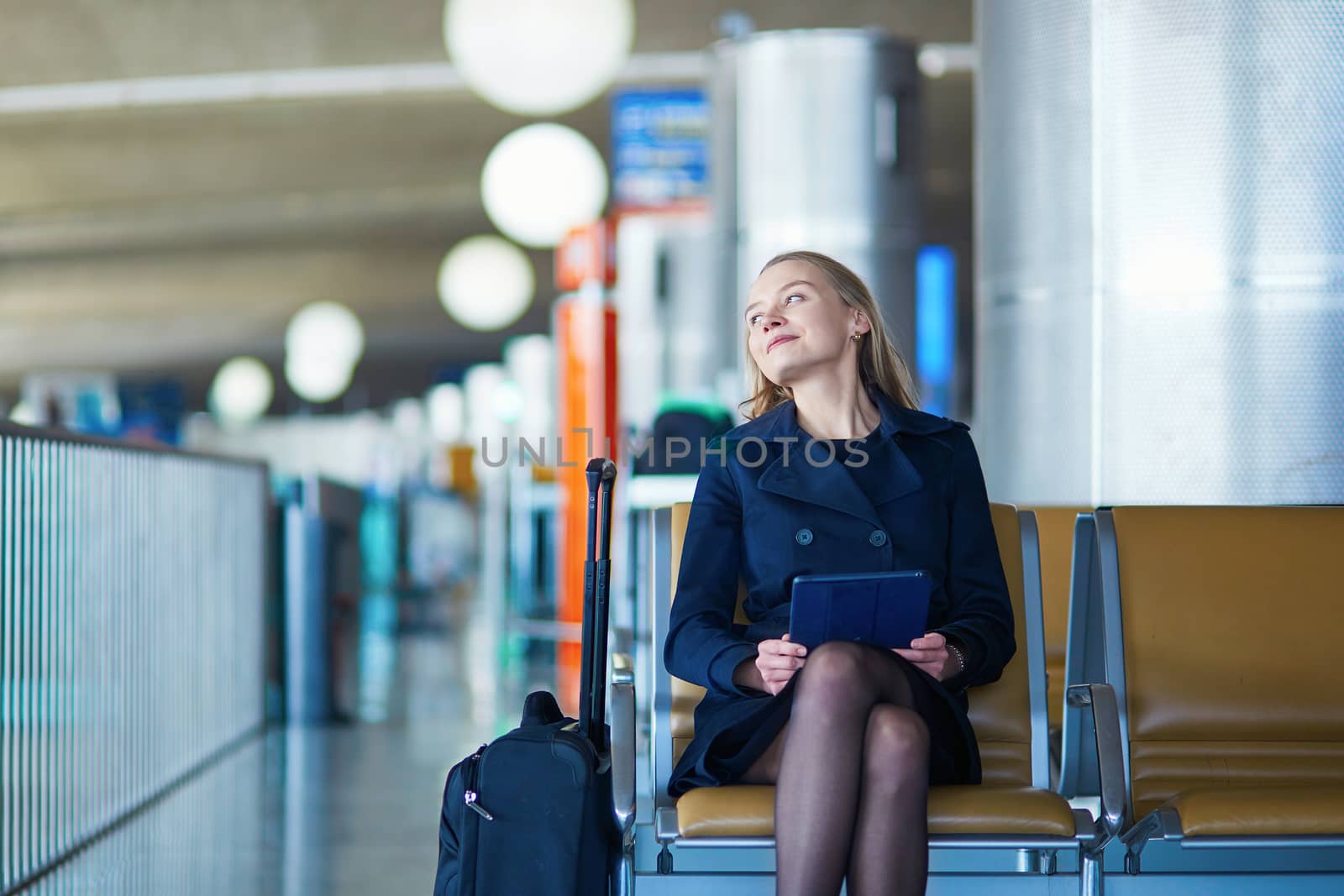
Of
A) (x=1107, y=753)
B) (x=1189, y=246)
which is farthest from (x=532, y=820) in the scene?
(x=1189, y=246)

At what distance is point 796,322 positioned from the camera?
8.63ft

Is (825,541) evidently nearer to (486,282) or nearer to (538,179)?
(538,179)

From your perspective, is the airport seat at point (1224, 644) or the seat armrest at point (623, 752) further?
the airport seat at point (1224, 644)

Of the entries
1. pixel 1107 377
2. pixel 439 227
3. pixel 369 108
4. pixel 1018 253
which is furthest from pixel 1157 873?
pixel 439 227

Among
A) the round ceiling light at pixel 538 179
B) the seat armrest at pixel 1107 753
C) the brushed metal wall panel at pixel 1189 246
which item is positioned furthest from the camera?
the round ceiling light at pixel 538 179

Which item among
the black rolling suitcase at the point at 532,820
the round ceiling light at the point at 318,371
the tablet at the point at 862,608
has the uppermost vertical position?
the round ceiling light at the point at 318,371

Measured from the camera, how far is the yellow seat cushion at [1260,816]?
224 centimetres

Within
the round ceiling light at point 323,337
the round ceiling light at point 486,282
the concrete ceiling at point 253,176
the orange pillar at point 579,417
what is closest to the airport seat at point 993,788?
the orange pillar at point 579,417

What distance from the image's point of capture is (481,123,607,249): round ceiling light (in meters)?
6.99

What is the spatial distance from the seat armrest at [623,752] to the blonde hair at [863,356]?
595 mm

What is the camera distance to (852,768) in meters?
2.18

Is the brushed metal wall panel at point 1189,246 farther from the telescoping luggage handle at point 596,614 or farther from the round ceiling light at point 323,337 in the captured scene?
the round ceiling light at point 323,337

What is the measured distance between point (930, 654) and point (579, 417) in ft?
22.4

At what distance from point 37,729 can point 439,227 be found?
14.3 metres
